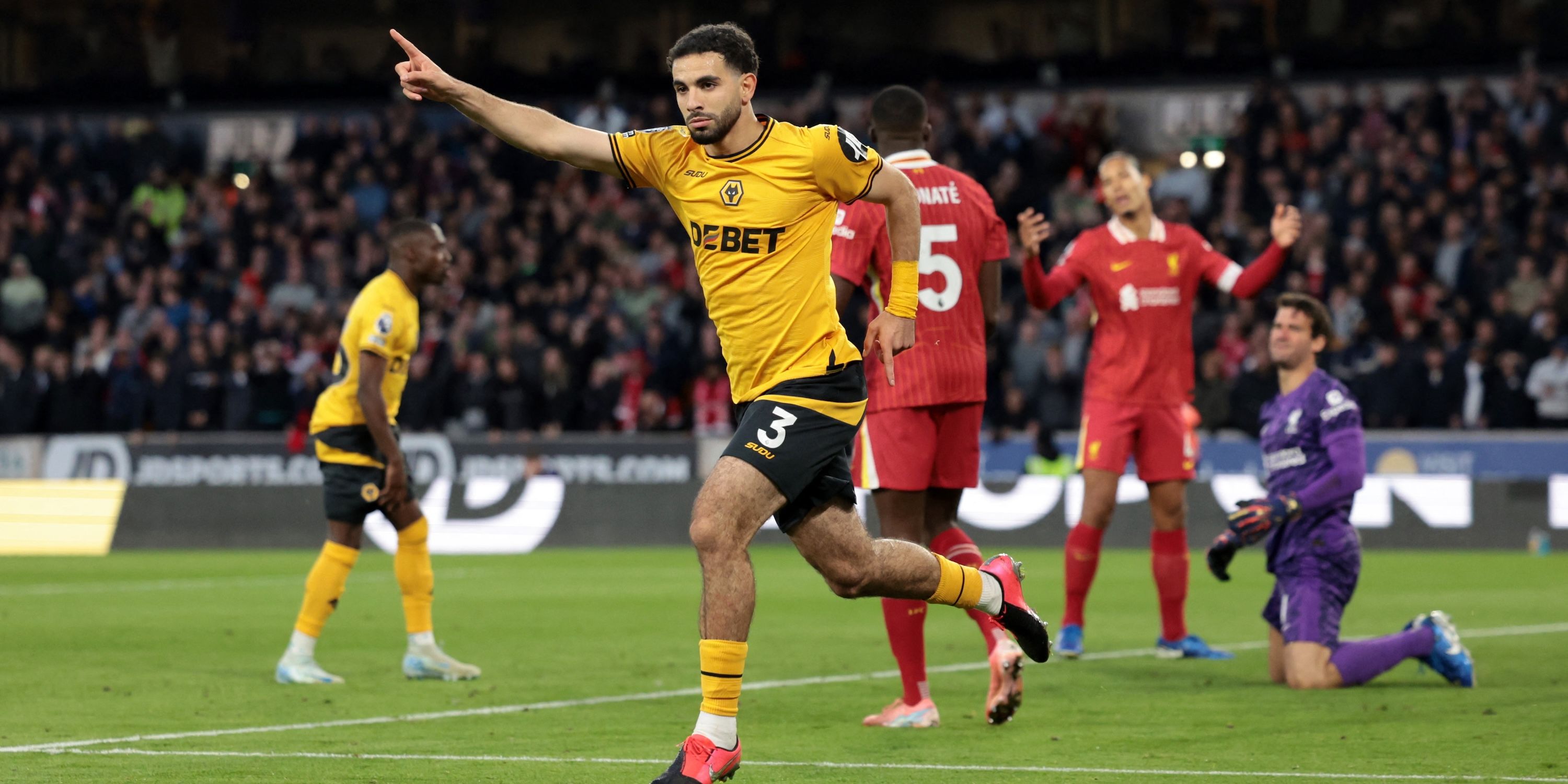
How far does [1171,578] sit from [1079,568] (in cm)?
48

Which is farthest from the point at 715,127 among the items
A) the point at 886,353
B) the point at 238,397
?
the point at 238,397

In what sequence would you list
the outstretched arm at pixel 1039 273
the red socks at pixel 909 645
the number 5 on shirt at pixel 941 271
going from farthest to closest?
1. the outstretched arm at pixel 1039 273
2. the number 5 on shirt at pixel 941 271
3. the red socks at pixel 909 645

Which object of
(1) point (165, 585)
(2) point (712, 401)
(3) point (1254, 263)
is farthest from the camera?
(2) point (712, 401)

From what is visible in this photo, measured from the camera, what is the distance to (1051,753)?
6727 mm

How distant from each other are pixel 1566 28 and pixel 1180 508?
19422mm

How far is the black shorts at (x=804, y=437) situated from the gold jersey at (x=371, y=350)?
11.8ft

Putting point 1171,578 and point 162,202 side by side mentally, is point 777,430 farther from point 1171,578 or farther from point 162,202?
point 162,202

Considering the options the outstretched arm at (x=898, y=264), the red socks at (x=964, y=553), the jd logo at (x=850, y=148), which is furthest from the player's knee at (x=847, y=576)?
the red socks at (x=964, y=553)

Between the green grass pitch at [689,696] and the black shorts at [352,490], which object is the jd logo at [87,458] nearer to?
the green grass pitch at [689,696]

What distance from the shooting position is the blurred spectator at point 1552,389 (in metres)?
20.5

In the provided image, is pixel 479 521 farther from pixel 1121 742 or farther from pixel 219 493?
pixel 1121 742

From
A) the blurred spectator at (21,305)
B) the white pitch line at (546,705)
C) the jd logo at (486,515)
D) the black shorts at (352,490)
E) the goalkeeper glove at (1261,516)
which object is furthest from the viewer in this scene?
the blurred spectator at (21,305)

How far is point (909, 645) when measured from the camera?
7652 millimetres

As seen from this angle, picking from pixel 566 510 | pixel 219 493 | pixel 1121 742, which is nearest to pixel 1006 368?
pixel 566 510
